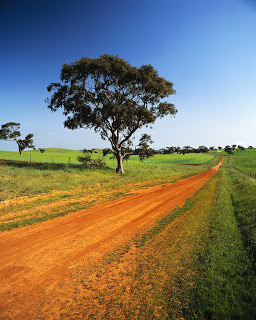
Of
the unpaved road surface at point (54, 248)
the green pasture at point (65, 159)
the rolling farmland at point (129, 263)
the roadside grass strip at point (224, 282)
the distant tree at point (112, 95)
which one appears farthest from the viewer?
the green pasture at point (65, 159)

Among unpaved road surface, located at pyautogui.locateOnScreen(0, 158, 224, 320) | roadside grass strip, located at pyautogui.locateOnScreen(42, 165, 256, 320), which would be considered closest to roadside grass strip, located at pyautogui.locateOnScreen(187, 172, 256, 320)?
roadside grass strip, located at pyautogui.locateOnScreen(42, 165, 256, 320)

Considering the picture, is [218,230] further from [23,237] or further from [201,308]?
[23,237]

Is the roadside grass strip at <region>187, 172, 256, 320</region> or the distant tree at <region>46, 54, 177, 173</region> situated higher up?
the distant tree at <region>46, 54, 177, 173</region>

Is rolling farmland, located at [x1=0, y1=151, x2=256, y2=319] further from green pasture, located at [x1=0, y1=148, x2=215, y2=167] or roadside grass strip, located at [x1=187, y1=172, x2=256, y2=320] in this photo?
green pasture, located at [x1=0, y1=148, x2=215, y2=167]

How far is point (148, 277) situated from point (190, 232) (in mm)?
3472

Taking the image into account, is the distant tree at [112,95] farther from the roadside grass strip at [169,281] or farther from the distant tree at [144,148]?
the roadside grass strip at [169,281]

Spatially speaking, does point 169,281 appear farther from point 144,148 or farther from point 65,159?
point 65,159

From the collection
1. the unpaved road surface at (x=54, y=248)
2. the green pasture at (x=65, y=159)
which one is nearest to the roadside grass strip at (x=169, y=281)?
the unpaved road surface at (x=54, y=248)

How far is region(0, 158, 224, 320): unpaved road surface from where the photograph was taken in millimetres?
3977

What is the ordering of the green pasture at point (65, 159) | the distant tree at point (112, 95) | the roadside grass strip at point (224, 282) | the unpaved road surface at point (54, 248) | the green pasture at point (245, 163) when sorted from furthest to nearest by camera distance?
the green pasture at point (65, 159) < the green pasture at point (245, 163) < the distant tree at point (112, 95) < the unpaved road surface at point (54, 248) < the roadside grass strip at point (224, 282)

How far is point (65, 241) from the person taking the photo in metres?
6.56

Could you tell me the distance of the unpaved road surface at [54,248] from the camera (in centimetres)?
398

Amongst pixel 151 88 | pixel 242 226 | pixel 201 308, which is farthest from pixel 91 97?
pixel 201 308

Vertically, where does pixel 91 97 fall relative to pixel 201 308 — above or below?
above
